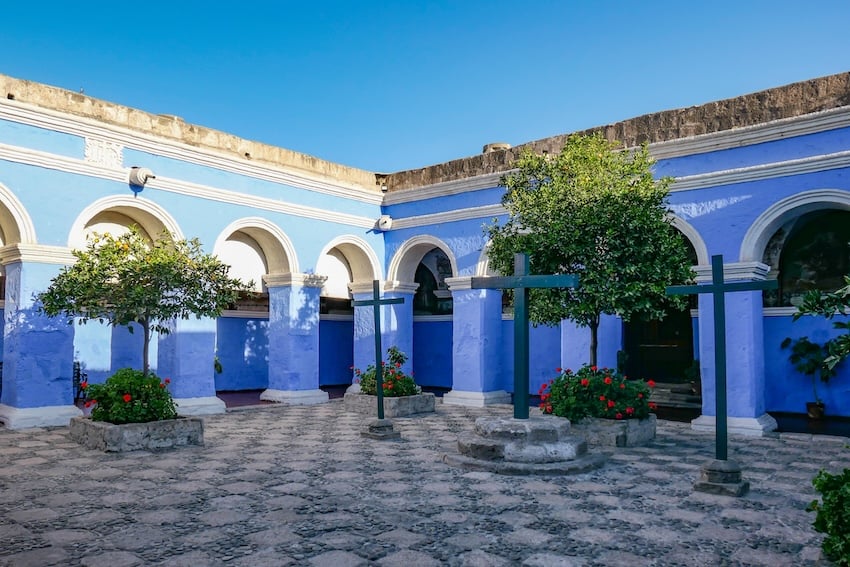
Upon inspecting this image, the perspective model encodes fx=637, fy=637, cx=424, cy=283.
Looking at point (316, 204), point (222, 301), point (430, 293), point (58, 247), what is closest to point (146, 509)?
point (222, 301)

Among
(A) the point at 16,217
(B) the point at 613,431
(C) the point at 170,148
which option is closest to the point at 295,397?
(C) the point at 170,148

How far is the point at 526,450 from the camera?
6.60 metres

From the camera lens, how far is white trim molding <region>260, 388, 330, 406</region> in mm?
12781

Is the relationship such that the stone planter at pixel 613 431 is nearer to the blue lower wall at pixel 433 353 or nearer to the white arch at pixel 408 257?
the white arch at pixel 408 257

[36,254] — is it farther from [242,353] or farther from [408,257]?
[408,257]

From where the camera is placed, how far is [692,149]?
1037 cm

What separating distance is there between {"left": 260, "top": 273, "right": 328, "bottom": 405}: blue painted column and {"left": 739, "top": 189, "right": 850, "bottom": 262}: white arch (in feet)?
26.5

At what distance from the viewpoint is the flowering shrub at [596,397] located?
329 inches

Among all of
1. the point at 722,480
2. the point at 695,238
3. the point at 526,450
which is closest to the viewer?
the point at 722,480

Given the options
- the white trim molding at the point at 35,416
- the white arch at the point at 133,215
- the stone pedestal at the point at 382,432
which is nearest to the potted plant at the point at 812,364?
the stone pedestal at the point at 382,432

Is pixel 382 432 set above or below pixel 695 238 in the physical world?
below

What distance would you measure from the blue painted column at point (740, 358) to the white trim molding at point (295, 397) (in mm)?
7161

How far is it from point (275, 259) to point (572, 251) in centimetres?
711

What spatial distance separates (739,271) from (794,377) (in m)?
3.40
